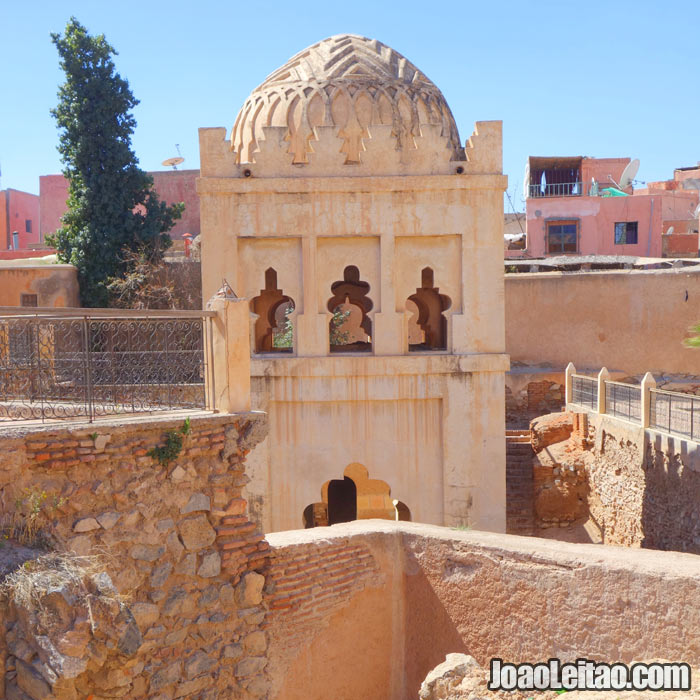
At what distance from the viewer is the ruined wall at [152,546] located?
529cm

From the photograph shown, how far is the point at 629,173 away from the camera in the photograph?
31641 millimetres

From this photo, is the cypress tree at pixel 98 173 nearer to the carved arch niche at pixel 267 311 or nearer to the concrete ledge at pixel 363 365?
the carved arch niche at pixel 267 311

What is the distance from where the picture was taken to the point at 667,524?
11898 millimetres

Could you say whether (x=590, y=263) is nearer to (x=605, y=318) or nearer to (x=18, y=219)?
(x=605, y=318)

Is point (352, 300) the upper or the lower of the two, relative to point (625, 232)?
lower

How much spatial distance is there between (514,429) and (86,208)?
36.3 ft

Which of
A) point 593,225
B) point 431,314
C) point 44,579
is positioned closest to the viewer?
point 44,579

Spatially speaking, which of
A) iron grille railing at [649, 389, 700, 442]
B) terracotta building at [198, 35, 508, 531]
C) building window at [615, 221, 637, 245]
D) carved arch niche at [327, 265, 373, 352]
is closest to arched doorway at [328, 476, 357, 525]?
carved arch niche at [327, 265, 373, 352]

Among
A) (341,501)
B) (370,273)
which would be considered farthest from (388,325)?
(341,501)

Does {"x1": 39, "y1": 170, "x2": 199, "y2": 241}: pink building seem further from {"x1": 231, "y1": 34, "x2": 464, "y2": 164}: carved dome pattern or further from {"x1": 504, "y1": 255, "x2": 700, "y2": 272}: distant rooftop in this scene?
{"x1": 231, "y1": 34, "x2": 464, "y2": 164}: carved dome pattern

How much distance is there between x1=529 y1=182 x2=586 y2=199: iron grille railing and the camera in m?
29.1

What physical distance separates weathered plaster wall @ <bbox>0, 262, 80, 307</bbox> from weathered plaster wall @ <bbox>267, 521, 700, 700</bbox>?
11.8 meters

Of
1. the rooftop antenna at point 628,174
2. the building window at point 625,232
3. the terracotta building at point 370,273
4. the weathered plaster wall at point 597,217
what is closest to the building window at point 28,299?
the terracotta building at point 370,273

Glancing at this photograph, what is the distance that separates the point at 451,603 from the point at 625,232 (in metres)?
23.1
